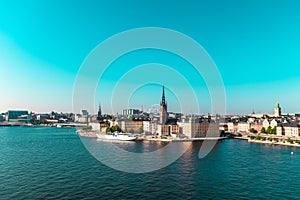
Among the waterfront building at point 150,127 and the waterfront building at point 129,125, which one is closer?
the waterfront building at point 150,127

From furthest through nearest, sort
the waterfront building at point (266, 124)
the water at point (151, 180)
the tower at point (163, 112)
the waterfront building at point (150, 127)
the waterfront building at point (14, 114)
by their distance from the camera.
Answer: the waterfront building at point (14, 114) < the waterfront building at point (150, 127) < the tower at point (163, 112) < the waterfront building at point (266, 124) < the water at point (151, 180)

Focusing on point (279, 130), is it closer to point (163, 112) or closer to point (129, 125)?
point (163, 112)

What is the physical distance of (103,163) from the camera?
18.3m

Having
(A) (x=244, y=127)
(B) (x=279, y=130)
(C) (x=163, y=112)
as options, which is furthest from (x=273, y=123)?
(C) (x=163, y=112)

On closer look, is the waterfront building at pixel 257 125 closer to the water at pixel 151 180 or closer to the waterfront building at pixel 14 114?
the water at pixel 151 180

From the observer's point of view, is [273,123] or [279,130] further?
[273,123]

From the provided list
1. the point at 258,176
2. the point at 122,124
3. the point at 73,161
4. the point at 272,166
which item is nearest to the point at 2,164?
the point at 73,161

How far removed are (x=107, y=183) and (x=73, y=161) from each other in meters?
6.98

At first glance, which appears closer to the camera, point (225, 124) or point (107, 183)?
point (107, 183)

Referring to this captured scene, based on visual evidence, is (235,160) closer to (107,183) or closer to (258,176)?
(258,176)

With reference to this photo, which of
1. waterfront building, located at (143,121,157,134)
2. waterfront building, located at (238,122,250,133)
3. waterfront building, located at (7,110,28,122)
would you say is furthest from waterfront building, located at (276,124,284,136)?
waterfront building, located at (7,110,28,122)

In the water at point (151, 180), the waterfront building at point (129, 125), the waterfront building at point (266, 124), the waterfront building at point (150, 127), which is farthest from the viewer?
the waterfront building at point (129, 125)

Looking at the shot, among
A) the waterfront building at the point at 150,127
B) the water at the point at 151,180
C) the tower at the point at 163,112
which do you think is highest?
the tower at the point at 163,112

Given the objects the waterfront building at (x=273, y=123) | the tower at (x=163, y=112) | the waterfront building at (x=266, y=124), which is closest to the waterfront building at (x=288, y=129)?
the waterfront building at (x=273, y=123)
